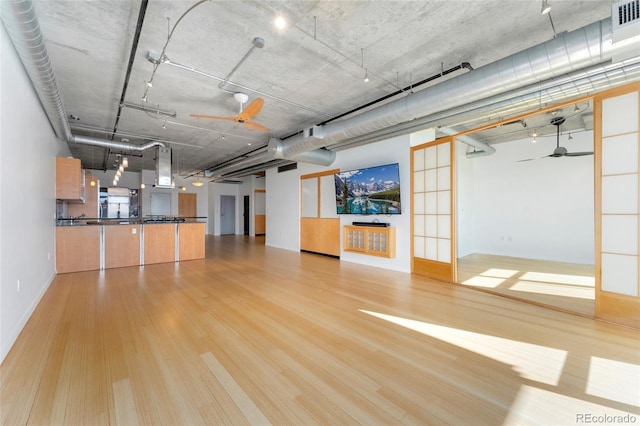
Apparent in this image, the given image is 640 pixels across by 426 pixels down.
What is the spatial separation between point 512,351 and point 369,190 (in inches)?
174

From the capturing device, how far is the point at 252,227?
13039 mm

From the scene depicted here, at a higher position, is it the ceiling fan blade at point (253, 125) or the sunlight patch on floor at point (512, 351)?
the ceiling fan blade at point (253, 125)

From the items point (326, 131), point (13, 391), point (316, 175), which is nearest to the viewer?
point (13, 391)

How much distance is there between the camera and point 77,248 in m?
5.61

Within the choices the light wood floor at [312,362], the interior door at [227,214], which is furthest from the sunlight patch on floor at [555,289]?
the interior door at [227,214]

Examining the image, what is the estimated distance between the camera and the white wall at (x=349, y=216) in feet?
19.2

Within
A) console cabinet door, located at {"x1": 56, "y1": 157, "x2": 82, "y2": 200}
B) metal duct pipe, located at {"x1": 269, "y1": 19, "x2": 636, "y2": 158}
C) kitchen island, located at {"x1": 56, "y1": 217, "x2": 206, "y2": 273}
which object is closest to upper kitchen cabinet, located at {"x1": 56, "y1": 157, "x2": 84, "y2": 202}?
console cabinet door, located at {"x1": 56, "y1": 157, "x2": 82, "y2": 200}

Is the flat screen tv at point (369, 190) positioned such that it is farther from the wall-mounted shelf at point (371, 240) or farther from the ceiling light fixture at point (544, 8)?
the ceiling light fixture at point (544, 8)

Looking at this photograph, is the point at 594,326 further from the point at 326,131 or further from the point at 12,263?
the point at 12,263

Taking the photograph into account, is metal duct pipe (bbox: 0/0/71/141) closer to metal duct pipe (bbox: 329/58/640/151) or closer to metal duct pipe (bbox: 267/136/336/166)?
metal duct pipe (bbox: 267/136/336/166)

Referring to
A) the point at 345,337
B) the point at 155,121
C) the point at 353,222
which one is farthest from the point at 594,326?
the point at 155,121

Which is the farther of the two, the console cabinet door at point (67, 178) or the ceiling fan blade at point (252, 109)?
the console cabinet door at point (67, 178)

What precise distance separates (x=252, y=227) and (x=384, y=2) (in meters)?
11.6

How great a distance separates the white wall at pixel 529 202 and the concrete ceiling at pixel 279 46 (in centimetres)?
495
